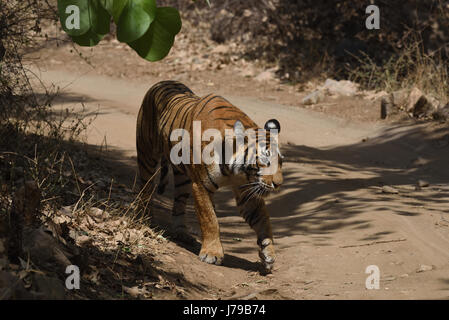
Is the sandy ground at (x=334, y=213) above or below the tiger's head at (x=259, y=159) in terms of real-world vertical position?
below

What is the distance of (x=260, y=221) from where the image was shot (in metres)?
5.58

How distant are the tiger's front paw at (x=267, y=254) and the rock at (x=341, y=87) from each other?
8139 mm

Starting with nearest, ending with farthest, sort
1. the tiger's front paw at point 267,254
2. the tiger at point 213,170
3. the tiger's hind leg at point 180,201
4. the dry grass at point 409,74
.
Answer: the tiger at point 213,170
the tiger's front paw at point 267,254
the tiger's hind leg at point 180,201
the dry grass at point 409,74

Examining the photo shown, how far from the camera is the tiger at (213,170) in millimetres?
5195

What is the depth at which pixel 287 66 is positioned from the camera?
14773mm

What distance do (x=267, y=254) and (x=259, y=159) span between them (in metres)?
0.88

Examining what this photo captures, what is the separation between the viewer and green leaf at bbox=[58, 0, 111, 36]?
108 inches

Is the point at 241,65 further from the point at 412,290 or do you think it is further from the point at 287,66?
the point at 412,290

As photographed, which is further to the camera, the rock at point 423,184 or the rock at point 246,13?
the rock at point 246,13

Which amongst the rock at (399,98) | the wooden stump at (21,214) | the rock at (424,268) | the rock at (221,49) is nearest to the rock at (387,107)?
the rock at (399,98)

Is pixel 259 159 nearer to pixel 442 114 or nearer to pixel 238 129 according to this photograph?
pixel 238 129

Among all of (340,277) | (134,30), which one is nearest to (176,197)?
(340,277)

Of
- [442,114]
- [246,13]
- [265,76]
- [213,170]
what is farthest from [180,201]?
[246,13]

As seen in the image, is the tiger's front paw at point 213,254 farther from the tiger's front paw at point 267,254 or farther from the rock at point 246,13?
the rock at point 246,13
